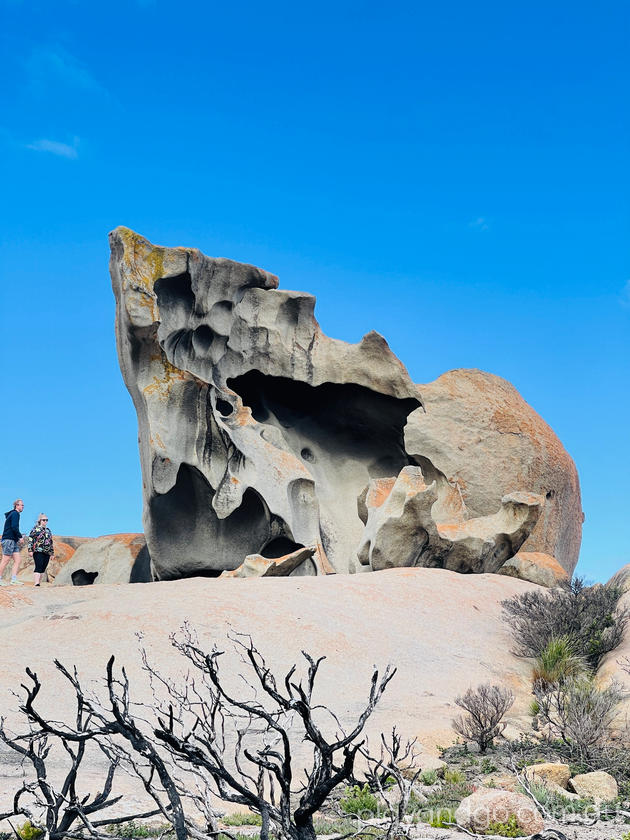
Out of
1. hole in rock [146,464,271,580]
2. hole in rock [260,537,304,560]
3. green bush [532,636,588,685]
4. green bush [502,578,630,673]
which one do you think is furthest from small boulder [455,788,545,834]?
hole in rock [146,464,271,580]

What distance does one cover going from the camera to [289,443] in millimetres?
Answer: 21500

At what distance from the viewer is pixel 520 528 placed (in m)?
17.4

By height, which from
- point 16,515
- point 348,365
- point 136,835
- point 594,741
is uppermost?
point 348,365

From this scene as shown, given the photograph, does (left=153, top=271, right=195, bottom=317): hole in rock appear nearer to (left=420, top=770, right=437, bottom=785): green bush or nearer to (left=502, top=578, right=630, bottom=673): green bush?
(left=502, top=578, right=630, bottom=673): green bush

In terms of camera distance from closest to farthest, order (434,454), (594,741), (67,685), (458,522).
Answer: (594,741) → (67,685) → (458,522) → (434,454)

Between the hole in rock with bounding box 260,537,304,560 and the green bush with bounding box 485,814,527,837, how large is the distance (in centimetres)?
1336

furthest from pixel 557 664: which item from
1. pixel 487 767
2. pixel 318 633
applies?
pixel 487 767

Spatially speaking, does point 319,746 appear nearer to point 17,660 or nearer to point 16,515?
point 17,660

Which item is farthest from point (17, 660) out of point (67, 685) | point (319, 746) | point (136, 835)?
point (319, 746)

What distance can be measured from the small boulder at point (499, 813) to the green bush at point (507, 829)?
22 mm

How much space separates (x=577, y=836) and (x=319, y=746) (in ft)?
10.8

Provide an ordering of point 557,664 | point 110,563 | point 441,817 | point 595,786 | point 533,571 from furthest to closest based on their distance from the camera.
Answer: point 110,563, point 533,571, point 557,664, point 595,786, point 441,817

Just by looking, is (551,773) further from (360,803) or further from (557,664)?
(557,664)

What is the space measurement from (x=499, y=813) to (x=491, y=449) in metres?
15.6
